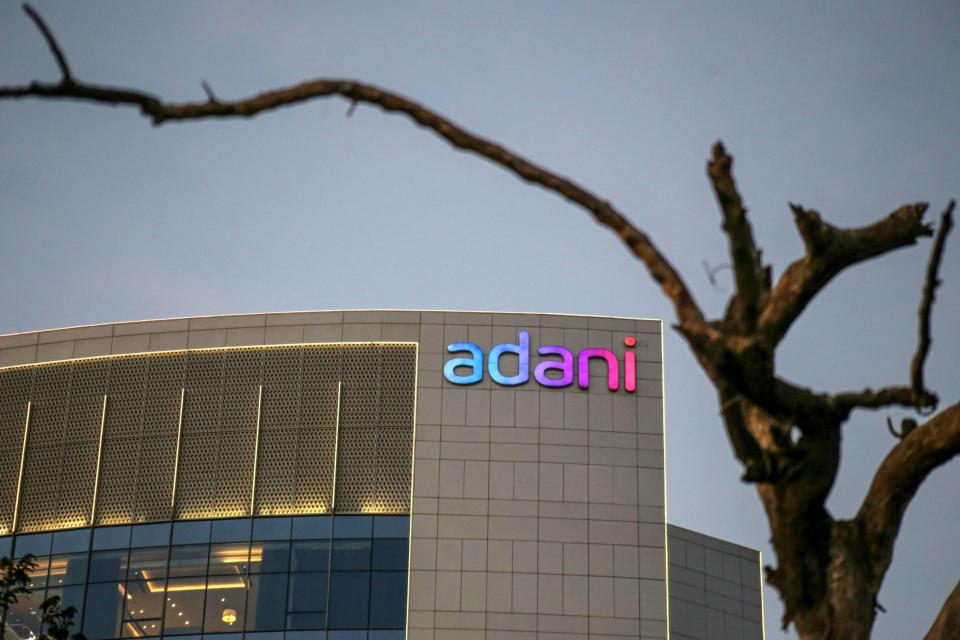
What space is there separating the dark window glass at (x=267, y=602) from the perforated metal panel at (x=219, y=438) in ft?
5.85

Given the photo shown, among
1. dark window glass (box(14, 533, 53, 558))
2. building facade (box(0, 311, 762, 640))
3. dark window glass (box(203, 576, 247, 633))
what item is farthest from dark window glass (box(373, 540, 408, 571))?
dark window glass (box(14, 533, 53, 558))

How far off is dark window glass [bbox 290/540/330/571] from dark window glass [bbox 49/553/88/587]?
565 centimetres

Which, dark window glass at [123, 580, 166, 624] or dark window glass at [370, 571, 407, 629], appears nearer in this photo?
dark window glass at [370, 571, 407, 629]

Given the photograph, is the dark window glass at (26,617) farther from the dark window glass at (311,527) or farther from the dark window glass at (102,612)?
the dark window glass at (311,527)

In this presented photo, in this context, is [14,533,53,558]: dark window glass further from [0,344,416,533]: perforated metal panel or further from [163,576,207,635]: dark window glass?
[163,576,207,635]: dark window glass

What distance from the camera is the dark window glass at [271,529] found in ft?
133

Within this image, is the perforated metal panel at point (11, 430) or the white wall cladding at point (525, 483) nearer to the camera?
the white wall cladding at point (525, 483)

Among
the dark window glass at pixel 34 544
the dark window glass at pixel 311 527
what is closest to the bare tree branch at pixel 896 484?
the dark window glass at pixel 311 527

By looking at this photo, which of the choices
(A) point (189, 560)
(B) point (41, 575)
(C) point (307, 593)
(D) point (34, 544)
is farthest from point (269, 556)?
(D) point (34, 544)

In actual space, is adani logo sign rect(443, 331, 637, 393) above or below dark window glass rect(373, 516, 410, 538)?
above

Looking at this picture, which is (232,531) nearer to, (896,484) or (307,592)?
(307,592)

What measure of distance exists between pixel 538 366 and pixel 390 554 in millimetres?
6295

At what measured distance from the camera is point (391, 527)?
4075 centimetres

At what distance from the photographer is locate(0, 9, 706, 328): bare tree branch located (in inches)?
284
